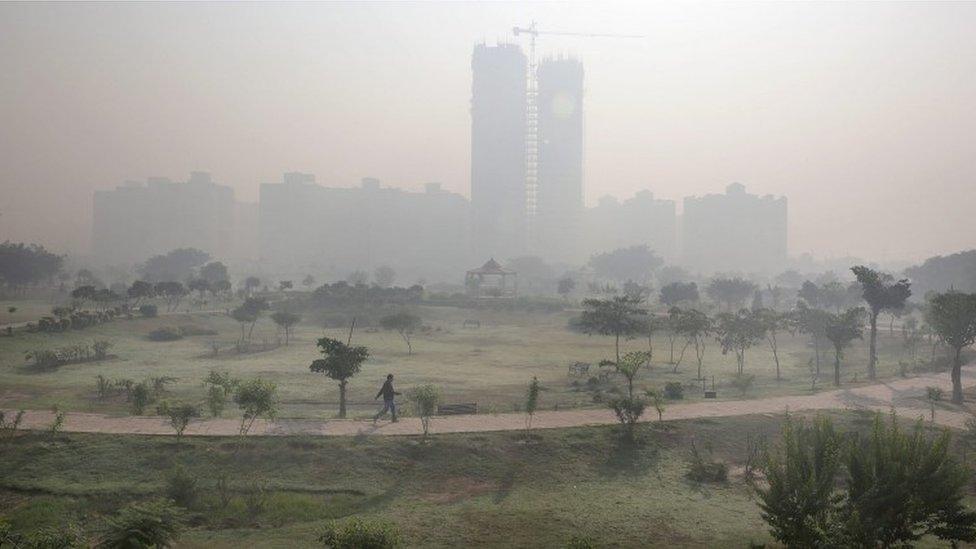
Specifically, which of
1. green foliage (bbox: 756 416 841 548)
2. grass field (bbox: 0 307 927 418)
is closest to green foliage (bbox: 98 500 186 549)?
grass field (bbox: 0 307 927 418)

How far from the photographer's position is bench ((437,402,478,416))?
82.9 feet

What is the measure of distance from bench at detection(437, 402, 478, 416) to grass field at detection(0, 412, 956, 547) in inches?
143

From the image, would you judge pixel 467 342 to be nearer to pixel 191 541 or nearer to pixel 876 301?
pixel 876 301

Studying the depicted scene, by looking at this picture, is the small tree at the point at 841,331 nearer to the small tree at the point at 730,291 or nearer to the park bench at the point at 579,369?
the park bench at the point at 579,369

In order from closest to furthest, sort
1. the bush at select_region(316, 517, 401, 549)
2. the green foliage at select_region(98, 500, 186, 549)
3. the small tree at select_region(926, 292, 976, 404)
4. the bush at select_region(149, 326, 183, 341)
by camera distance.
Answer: the bush at select_region(316, 517, 401, 549), the green foliage at select_region(98, 500, 186, 549), the small tree at select_region(926, 292, 976, 404), the bush at select_region(149, 326, 183, 341)

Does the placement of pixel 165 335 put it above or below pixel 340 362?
below

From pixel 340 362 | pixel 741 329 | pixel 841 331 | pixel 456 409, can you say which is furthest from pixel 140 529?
pixel 741 329

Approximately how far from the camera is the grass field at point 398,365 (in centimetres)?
3014

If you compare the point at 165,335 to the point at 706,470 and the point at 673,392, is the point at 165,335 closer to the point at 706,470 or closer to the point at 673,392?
the point at 673,392

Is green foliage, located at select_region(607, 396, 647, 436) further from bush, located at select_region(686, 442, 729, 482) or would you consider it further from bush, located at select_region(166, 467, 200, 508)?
bush, located at select_region(166, 467, 200, 508)

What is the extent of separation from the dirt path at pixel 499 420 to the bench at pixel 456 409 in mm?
707

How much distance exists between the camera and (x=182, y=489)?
17.5 m

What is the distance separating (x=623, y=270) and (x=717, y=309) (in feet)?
219

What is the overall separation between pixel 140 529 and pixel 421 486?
8.19 metres
